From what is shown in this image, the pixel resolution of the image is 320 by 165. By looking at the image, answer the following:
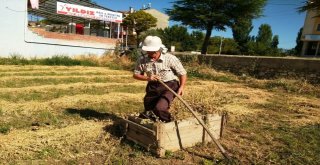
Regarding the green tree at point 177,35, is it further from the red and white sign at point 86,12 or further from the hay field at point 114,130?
the hay field at point 114,130

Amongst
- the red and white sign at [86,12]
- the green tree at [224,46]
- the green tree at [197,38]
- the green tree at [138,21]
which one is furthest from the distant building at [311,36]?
the red and white sign at [86,12]

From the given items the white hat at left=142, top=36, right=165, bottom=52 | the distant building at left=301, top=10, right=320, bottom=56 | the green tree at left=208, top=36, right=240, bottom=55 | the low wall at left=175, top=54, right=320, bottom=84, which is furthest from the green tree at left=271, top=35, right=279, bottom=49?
the white hat at left=142, top=36, right=165, bottom=52

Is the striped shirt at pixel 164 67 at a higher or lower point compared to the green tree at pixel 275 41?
lower

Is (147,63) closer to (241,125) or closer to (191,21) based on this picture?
(241,125)

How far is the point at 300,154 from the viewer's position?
4359 millimetres

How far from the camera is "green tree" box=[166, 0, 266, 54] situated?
24.6 meters

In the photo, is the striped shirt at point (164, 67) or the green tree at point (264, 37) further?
the green tree at point (264, 37)

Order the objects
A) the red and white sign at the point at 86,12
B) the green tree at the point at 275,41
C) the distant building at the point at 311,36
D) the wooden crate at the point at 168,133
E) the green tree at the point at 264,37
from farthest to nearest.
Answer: the green tree at the point at 275,41 → the green tree at the point at 264,37 → the distant building at the point at 311,36 → the red and white sign at the point at 86,12 → the wooden crate at the point at 168,133

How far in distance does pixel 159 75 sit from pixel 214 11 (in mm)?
21520

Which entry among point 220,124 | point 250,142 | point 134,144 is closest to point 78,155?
point 134,144

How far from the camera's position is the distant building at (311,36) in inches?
1697

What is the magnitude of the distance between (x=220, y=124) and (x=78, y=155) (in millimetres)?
2178

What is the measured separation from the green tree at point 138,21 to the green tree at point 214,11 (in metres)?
13.3

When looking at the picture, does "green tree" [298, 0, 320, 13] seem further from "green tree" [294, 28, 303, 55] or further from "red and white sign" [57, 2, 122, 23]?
"green tree" [294, 28, 303, 55]
